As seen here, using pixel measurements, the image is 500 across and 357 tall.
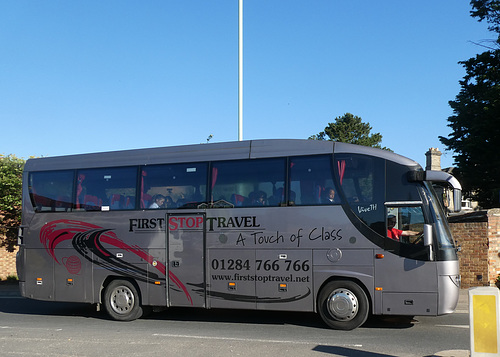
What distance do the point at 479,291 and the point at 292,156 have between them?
4.93 m

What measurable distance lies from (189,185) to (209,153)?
0.83 meters

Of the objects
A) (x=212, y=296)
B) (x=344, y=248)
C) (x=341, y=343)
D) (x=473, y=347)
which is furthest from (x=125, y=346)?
(x=473, y=347)

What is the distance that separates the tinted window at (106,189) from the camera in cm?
1205

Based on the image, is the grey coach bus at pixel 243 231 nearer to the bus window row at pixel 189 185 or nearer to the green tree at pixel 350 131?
the bus window row at pixel 189 185

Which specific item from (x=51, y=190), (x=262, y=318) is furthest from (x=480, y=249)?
(x=51, y=190)

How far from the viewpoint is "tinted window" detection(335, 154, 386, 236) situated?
10.2m

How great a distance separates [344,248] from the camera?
10375mm

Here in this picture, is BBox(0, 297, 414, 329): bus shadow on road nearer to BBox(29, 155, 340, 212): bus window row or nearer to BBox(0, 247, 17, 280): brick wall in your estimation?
BBox(29, 155, 340, 212): bus window row

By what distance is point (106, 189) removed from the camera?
12.3 m

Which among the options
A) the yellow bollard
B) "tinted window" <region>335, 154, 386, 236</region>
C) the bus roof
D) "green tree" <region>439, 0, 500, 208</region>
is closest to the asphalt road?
the yellow bollard

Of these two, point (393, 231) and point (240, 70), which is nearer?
point (393, 231)

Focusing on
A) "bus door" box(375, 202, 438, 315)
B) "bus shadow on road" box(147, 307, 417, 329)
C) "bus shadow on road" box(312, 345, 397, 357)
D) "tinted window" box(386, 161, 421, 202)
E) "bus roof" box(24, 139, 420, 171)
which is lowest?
"bus shadow on road" box(147, 307, 417, 329)

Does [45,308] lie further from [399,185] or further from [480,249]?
[480,249]

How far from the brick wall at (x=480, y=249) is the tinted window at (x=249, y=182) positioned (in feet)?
24.8
